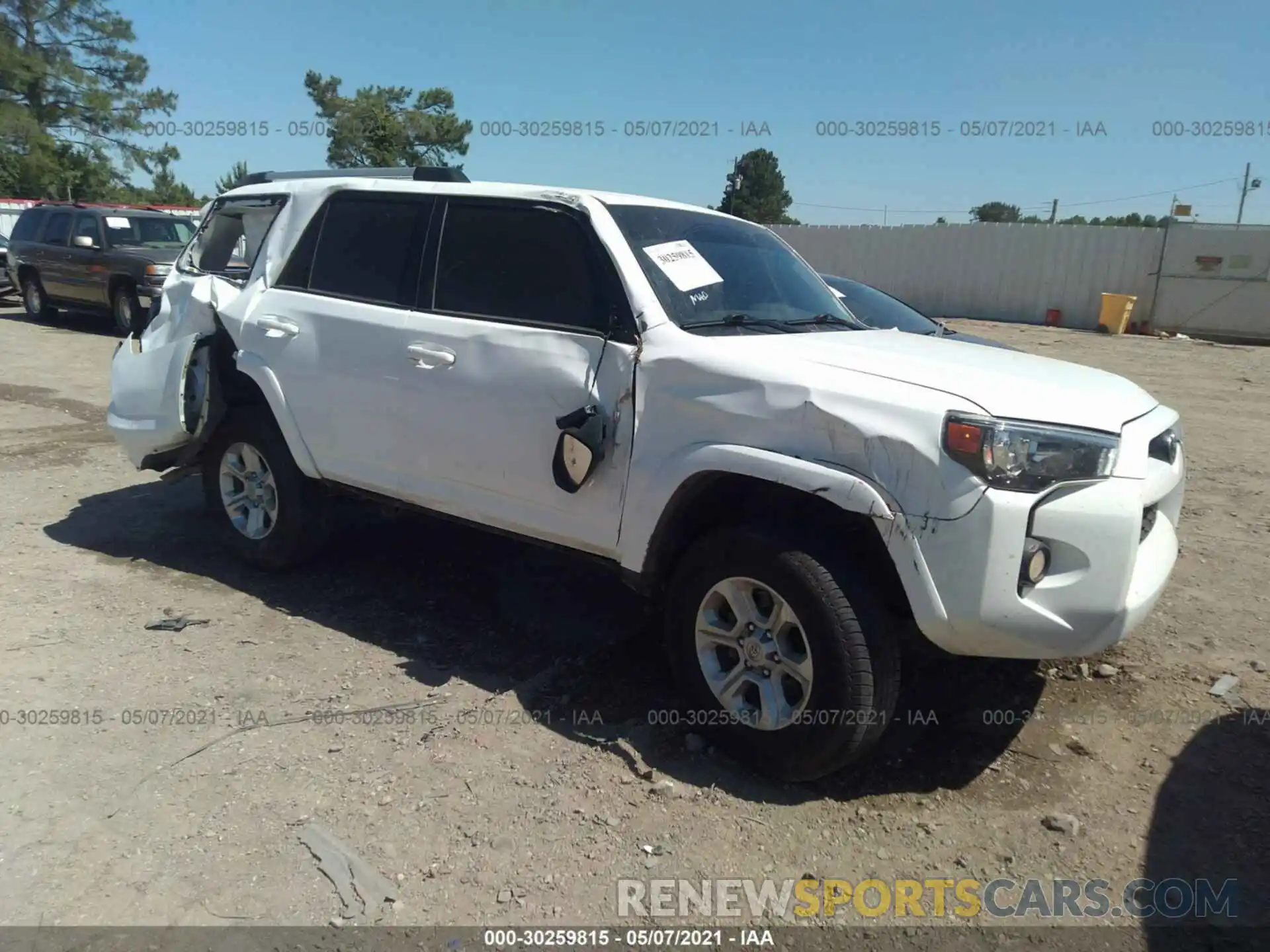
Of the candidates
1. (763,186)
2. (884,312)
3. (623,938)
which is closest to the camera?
(623,938)

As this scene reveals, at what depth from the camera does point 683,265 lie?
146 inches

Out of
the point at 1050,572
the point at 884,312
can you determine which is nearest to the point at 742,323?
the point at 1050,572

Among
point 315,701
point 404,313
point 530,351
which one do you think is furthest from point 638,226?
point 315,701

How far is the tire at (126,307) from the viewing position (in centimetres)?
1430

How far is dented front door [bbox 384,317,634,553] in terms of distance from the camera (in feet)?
11.4

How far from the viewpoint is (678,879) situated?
2.76 m

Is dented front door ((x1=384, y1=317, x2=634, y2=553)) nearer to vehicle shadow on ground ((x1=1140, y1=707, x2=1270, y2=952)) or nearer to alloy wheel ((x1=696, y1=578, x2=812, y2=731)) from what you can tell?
alloy wheel ((x1=696, y1=578, x2=812, y2=731))

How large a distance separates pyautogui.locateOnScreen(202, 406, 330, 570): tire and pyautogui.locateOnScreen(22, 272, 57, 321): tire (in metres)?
14.1

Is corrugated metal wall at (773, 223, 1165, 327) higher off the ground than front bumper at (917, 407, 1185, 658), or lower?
higher

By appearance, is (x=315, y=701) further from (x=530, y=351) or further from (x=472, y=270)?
(x=472, y=270)

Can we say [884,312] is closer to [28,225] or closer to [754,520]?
[754,520]

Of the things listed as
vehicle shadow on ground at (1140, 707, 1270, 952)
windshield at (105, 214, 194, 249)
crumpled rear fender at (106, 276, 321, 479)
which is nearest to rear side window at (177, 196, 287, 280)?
crumpled rear fender at (106, 276, 321, 479)

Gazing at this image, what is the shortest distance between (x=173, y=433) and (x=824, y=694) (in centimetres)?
380

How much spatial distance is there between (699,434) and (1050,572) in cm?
118
